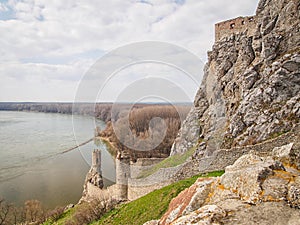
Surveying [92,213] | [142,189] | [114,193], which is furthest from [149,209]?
[114,193]

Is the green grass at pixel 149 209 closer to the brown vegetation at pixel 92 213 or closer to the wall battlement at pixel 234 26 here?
the brown vegetation at pixel 92 213

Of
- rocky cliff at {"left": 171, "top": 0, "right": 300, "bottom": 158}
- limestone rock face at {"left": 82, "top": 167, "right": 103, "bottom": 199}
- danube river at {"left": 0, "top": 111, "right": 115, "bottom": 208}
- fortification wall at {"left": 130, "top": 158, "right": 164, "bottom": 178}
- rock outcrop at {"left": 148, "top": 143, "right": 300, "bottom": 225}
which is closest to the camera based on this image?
rock outcrop at {"left": 148, "top": 143, "right": 300, "bottom": 225}

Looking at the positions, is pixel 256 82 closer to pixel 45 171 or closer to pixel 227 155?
pixel 227 155

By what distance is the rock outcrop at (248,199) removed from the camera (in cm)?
278

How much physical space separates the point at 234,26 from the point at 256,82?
5.95 metres

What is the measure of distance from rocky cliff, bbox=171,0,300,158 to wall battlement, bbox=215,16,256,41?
72mm

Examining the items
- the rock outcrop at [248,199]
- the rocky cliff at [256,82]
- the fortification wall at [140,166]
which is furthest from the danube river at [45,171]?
the rock outcrop at [248,199]

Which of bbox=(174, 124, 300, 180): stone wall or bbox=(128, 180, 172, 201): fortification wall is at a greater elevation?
bbox=(174, 124, 300, 180): stone wall

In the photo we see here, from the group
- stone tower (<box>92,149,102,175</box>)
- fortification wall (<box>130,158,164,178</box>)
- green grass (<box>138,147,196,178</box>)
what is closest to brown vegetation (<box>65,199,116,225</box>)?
fortification wall (<box>130,158,164,178</box>)

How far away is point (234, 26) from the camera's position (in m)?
16.8

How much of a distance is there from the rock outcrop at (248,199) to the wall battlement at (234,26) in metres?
14.0

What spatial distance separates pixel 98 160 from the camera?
1984 cm

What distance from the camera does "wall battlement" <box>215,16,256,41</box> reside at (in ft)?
51.1

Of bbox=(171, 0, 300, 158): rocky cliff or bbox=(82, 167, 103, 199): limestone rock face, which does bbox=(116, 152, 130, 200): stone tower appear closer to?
bbox=(82, 167, 103, 199): limestone rock face
